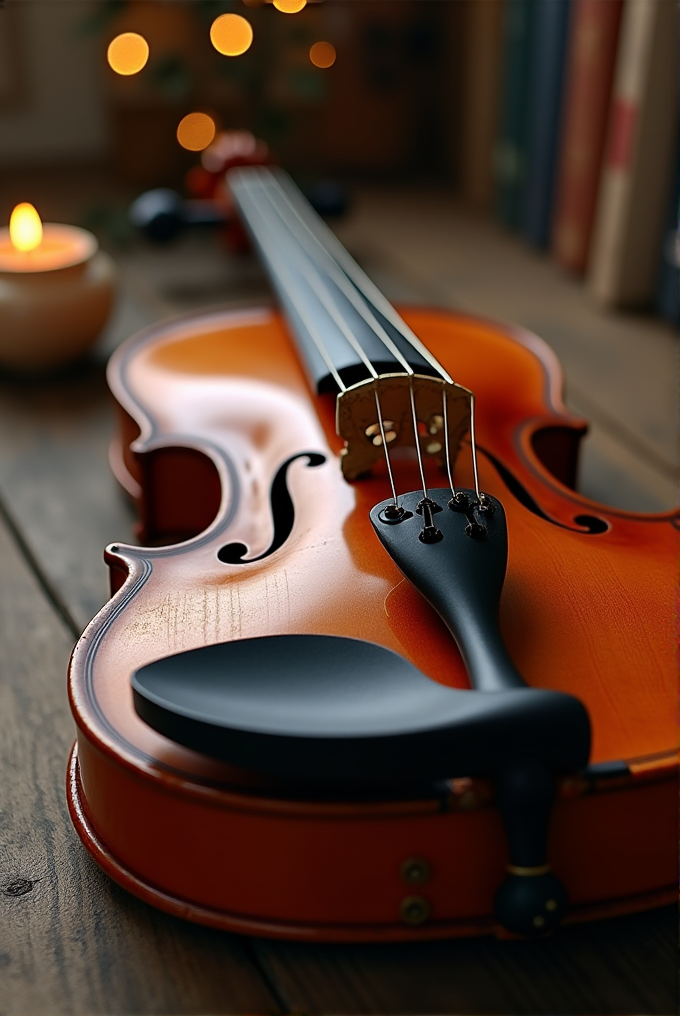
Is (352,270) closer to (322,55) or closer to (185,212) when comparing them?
(185,212)

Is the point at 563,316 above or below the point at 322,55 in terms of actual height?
below

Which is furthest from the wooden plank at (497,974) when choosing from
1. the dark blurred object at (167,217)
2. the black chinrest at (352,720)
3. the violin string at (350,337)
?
the dark blurred object at (167,217)

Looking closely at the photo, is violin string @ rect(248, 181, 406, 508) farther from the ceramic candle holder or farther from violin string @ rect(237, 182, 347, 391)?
the ceramic candle holder

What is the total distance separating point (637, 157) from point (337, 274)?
1.72 ft

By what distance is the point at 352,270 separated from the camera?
3.42 feet

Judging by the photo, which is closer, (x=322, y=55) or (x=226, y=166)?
(x=226, y=166)

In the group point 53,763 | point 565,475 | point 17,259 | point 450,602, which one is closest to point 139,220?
point 17,259

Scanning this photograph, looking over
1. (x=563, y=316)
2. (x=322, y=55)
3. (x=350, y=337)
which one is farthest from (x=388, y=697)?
(x=322, y=55)

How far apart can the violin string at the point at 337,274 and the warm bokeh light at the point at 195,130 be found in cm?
45

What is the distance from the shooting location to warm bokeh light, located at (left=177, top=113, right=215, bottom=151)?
5.86 ft

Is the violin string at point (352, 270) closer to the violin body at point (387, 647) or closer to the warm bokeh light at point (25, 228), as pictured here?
the violin body at point (387, 647)

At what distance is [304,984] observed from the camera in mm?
526

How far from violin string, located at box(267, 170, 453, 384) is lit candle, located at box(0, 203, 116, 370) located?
8.8 inches

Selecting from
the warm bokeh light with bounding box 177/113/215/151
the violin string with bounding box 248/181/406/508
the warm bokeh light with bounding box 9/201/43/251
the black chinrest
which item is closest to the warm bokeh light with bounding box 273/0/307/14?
the warm bokeh light with bounding box 177/113/215/151
